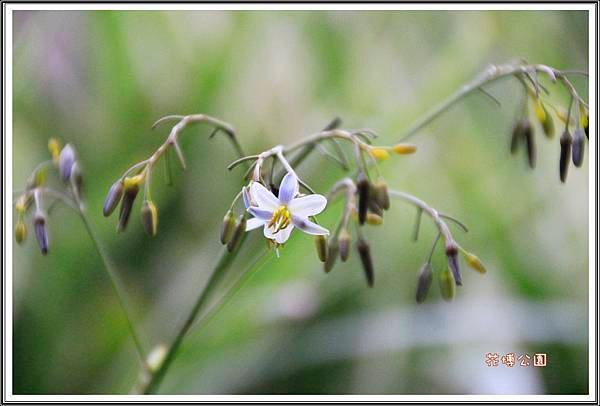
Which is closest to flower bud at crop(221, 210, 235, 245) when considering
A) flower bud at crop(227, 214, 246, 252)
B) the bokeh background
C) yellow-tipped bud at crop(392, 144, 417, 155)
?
flower bud at crop(227, 214, 246, 252)

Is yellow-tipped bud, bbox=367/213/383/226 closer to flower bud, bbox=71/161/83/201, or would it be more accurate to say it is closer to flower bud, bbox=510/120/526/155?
flower bud, bbox=510/120/526/155

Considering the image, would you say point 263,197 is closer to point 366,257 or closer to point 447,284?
point 366,257

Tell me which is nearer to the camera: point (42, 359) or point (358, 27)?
point (42, 359)

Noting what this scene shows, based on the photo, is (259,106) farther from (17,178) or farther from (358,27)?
(17,178)

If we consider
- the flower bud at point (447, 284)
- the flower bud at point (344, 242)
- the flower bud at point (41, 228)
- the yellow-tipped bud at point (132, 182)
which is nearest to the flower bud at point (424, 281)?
the flower bud at point (447, 284)

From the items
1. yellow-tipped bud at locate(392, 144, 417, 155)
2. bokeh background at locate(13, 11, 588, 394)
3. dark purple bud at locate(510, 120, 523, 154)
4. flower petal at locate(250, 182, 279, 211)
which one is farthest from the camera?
bokeh background at locate(13, 11, 588, 394)

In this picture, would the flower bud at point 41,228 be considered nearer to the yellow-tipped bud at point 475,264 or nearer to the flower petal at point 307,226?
the flower petal at point 307,226

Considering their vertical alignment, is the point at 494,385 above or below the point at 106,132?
below

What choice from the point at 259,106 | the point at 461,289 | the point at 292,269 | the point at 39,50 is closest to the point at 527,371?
the point at 461,289
